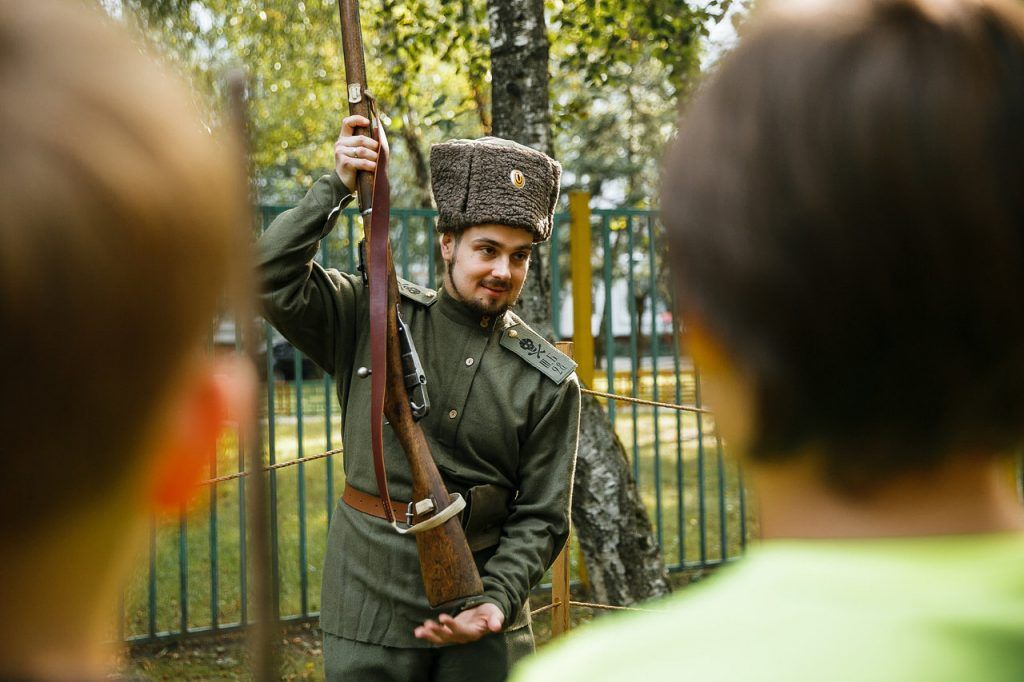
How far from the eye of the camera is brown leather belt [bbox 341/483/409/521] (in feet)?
8.68

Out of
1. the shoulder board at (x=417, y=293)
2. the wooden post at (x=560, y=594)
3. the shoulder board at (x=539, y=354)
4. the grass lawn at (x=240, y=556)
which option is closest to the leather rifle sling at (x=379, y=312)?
the shoulder board at (x=417, y=293)

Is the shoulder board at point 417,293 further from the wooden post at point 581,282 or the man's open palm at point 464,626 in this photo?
the wooden post at point 581,282

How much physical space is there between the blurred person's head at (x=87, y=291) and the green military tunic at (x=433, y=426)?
199cm

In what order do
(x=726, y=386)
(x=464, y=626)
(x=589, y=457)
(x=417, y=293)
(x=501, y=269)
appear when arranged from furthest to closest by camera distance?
(x=589, y=457), (x=417, y=293), (x=501, y=269), (x=464, y=626), (x=726, y=386)

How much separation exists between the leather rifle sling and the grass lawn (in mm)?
689

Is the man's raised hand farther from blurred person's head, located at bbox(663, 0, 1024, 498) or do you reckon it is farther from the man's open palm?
blurred person's head, located at bbox(663, 0, 1024, 498)

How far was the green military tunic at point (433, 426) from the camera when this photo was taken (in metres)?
2.64

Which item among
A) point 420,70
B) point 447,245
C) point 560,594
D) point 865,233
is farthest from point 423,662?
point 420,70

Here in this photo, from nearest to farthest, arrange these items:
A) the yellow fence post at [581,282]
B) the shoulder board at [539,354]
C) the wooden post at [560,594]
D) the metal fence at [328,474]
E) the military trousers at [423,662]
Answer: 1. the military trousers at [423,662]
2. the shoulder board at [539,354]
3. the wooden post at [560,594]
4. the yellow fence post at [581,282]
5. the metal fence at [328,474]

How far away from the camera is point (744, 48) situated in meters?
0.80

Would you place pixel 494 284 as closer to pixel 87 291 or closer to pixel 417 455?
pixel 417 455

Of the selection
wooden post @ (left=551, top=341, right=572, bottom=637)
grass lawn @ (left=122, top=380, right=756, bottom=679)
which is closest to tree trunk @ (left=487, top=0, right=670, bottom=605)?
grass lawn @ (left=122, top=380, right=756, bottom=679)

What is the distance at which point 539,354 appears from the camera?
2898 mm

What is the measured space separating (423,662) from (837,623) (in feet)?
6.98
